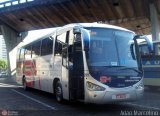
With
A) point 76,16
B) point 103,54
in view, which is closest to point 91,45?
point 103,54

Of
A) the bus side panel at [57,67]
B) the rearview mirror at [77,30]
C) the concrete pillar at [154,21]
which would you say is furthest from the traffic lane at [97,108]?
the concrete pillar at [154,21]

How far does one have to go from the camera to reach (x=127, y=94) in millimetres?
11461

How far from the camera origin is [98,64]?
37.7 ft

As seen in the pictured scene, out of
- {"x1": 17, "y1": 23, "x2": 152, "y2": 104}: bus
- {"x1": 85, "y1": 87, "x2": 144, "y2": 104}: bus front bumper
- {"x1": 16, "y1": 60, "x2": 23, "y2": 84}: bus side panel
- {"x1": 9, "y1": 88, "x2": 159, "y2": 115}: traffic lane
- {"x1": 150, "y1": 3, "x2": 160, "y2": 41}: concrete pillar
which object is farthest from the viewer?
{"x1": 150, "y1": 3, "x2": 160, "y2": 41}: concrete pillar

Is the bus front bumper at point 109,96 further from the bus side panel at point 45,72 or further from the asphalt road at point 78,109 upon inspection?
the bus side panel at point 45,72

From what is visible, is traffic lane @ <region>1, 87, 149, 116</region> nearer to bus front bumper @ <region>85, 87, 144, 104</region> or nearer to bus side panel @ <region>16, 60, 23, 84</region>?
bus front bumper @ <region>85, 87, 144, 104</region>

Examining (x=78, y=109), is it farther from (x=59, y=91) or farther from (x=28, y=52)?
(x=28, y=52)

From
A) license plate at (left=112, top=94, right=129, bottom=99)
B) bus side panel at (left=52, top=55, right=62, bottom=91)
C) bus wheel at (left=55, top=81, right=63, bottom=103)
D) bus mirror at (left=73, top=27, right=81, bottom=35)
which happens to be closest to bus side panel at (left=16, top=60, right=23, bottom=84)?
→ bus side panel at (left=52, top=55, right=62, bottom=91)

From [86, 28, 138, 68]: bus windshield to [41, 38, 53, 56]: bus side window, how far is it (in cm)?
392

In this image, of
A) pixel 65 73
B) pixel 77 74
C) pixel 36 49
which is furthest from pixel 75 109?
pixel 36 49

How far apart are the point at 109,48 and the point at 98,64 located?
726 mm

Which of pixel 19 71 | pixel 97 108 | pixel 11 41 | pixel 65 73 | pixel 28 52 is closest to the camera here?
pixel 97 108

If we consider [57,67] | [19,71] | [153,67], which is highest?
[57,67]

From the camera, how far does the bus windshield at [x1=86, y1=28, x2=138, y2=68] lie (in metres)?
11.6
